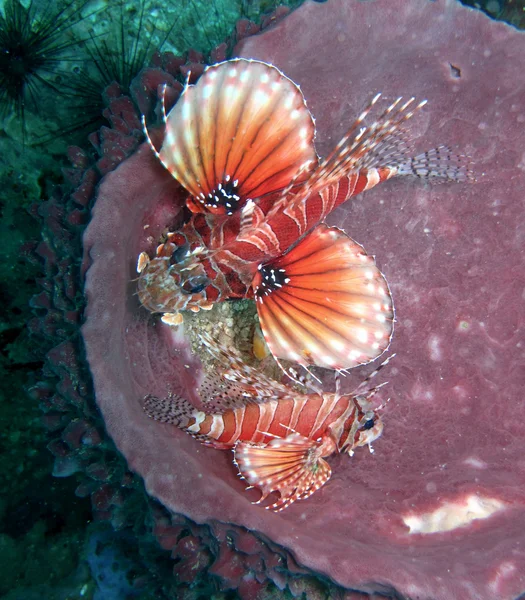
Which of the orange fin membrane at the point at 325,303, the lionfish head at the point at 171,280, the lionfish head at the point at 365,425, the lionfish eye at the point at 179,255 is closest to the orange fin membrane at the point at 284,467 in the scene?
the lionfish head at the point at 365,425

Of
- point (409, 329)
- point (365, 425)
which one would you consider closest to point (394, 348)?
point (409, 329)

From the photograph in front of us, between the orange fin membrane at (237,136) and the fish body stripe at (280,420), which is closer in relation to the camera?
the orange fin membrane at (237,136)

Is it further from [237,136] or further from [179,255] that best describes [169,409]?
[237,136]

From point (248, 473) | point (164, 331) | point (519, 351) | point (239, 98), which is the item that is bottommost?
point (519, 351)

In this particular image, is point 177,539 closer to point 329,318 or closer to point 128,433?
point 128,433

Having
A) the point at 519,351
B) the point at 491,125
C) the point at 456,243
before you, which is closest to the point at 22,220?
the point at 456,243

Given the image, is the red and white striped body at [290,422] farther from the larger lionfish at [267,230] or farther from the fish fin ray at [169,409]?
the larger lionfish at [267,230]

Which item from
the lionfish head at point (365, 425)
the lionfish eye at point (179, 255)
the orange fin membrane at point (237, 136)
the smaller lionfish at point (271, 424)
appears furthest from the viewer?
the lionfish head at point (365, 425)
